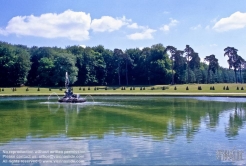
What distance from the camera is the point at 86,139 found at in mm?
14859

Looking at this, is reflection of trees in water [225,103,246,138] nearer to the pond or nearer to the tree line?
the pond

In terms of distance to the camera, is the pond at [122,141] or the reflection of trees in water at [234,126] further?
the reflection of trees in water at [234,126]

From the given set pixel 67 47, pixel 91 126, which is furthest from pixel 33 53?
pixel 91 126

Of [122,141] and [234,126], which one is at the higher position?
[122,141]

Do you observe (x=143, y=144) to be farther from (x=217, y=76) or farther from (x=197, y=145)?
(x=217, y=76)

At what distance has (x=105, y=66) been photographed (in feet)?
327

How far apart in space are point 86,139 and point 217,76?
342ft

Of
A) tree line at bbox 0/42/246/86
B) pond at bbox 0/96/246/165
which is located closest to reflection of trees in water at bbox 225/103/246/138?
pond at bbox 0/96/246/165

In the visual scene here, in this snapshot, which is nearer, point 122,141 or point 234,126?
point 122,141

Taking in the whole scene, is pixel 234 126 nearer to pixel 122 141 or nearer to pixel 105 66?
pixel 122 141

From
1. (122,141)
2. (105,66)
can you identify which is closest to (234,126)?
(122,141)

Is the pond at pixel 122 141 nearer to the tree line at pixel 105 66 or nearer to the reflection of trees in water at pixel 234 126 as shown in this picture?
the reflection of trees in water at pixel 234 126

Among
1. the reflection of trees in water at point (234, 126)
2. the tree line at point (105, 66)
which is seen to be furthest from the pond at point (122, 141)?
the tree line at point (105, 66)

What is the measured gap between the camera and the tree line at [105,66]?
86.6 m
